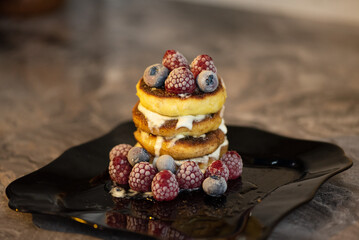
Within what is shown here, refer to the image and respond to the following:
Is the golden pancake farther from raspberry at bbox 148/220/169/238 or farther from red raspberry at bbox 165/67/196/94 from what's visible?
raspberry at bbox 148/220/169/238

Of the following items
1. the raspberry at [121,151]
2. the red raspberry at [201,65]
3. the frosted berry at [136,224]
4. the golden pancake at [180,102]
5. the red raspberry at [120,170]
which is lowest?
the frosted berry at [136,224]

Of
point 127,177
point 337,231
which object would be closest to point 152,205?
point 127,177

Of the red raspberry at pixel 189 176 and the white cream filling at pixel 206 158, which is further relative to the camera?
the white cream filling at pixel 206 158

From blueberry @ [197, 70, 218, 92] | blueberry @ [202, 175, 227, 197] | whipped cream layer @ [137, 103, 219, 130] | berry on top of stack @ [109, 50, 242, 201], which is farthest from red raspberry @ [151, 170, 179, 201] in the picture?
blueberry @ [197, 70, 218, 92]

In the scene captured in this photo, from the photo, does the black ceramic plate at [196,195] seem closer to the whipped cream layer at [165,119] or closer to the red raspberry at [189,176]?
the red raspberry at [189,176]

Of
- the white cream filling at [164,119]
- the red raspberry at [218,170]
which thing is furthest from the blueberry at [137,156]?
the red raspberry at [218,170]

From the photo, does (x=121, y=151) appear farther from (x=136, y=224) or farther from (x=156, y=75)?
(x=136, y=224)

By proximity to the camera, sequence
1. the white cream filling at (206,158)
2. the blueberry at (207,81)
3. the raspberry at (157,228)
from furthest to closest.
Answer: the white cream filling at (206,158) → the blueberry at (207,81) → the raspberry at (157,228)

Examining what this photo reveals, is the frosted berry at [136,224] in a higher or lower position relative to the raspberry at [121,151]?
lower
